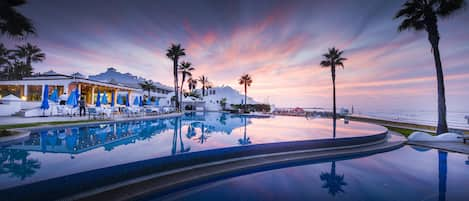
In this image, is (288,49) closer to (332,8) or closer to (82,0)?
(332,8)

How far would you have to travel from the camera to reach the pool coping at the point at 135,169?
2.53 metres

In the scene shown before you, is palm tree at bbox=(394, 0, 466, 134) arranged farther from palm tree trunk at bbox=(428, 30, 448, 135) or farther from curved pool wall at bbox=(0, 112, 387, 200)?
curved pool wall at bbox=(0, 112, 387, 200)

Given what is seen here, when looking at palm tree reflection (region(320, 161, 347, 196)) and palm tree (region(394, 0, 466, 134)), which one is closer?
palm tree reflection (region(320, 161, 347, 196))

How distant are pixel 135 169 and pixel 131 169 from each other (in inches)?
2.9

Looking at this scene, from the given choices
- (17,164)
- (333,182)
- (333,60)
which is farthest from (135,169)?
(333,60)

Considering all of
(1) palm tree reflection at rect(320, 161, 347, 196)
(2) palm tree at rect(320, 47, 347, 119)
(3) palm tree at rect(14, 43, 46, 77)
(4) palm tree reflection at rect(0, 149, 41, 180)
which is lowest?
(1) palm tree reflection at rect(320, 161, 347, 196)

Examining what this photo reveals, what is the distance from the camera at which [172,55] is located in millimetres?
24797

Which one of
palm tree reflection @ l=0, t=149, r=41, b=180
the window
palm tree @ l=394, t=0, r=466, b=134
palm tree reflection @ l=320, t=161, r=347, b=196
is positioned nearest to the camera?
palm tree reflection @ l=0, t=149, r=41, b=180

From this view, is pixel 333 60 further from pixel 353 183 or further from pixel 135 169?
pixel 135 169

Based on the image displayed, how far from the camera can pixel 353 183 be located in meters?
3.97

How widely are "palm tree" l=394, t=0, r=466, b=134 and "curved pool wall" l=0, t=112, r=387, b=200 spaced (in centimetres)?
839

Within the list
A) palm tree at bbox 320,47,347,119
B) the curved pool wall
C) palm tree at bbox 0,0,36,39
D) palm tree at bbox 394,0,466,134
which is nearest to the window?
palm tree at bbox 0,0,36,39

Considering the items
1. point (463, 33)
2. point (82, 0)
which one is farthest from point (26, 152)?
point (463, 33)

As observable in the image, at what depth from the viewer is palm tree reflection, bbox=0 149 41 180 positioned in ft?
10.8
